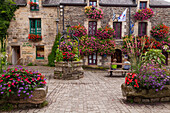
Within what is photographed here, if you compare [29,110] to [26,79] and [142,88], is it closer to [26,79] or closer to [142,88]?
[26,79]

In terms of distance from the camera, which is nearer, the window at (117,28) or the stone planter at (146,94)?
the stone planter at (146,94)

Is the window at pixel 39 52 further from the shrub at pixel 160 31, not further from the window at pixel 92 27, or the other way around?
the shrub at pixel 160 31

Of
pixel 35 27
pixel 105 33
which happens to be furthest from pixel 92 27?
pixel 35 27

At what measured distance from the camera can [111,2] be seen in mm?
13039

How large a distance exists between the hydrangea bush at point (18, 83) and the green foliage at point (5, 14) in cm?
1059

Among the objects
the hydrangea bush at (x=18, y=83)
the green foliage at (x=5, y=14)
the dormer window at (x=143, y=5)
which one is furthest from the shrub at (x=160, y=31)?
the green foliage at (x=5, y=14)

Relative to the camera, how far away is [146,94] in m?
3.81

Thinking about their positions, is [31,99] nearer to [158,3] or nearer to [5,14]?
[5,14]

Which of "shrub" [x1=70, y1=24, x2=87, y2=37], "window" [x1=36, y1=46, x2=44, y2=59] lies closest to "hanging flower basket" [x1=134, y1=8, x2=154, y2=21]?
"shrub" [x1=70, y1=24, x2=87, y2=37]

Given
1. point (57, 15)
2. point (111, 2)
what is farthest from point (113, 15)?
point (57, 15)

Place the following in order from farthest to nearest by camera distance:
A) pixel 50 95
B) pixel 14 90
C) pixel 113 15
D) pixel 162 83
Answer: pixel 113 15, pixel 50 95, pixel 162 83, pixel 14 90

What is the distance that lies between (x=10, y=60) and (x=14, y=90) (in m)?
11.0

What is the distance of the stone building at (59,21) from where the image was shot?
12.8m

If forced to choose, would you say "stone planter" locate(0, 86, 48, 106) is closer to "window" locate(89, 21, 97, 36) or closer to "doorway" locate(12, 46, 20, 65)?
"window" locate(89, 21, 97, 36)
